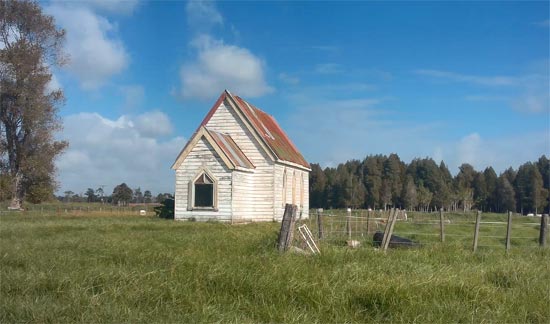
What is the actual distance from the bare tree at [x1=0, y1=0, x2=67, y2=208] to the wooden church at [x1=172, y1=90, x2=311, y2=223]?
12768 millimetres

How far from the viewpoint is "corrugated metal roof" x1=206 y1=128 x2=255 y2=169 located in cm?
2384

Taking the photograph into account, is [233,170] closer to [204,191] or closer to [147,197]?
[204,191]

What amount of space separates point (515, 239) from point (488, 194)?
69.2 metres

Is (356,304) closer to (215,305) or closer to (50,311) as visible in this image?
(215,305)

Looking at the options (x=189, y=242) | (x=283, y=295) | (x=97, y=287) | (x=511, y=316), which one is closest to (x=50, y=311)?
(x=97, y=287)

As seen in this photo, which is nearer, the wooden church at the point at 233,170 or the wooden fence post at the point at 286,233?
the wooden fence post at the point at 286,233

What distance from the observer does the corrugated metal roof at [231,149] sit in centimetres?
2384

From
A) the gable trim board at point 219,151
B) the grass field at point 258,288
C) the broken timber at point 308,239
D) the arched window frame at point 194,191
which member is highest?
the gable trim board at point 219,151

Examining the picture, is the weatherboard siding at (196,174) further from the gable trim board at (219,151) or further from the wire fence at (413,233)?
the wire fence at (413,233)

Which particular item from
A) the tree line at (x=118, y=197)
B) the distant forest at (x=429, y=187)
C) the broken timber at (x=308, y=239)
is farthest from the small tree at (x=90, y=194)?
the broken timber at (x=308, y=239)

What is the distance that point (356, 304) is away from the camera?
7039 mm

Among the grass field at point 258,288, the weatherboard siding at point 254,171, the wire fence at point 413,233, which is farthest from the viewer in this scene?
the weatherboard siding at point 254,171

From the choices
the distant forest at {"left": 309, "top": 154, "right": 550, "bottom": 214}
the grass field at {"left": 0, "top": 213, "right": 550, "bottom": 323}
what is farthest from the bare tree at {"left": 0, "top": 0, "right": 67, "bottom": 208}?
the distant forest at {"left": 309, "top": 154, "right": 550, "bottom": 214}

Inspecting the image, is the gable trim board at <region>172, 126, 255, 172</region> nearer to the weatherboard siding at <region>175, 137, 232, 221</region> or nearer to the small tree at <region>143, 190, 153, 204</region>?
the weatherboard siding at <region>175, 137, 232, 221</region>
